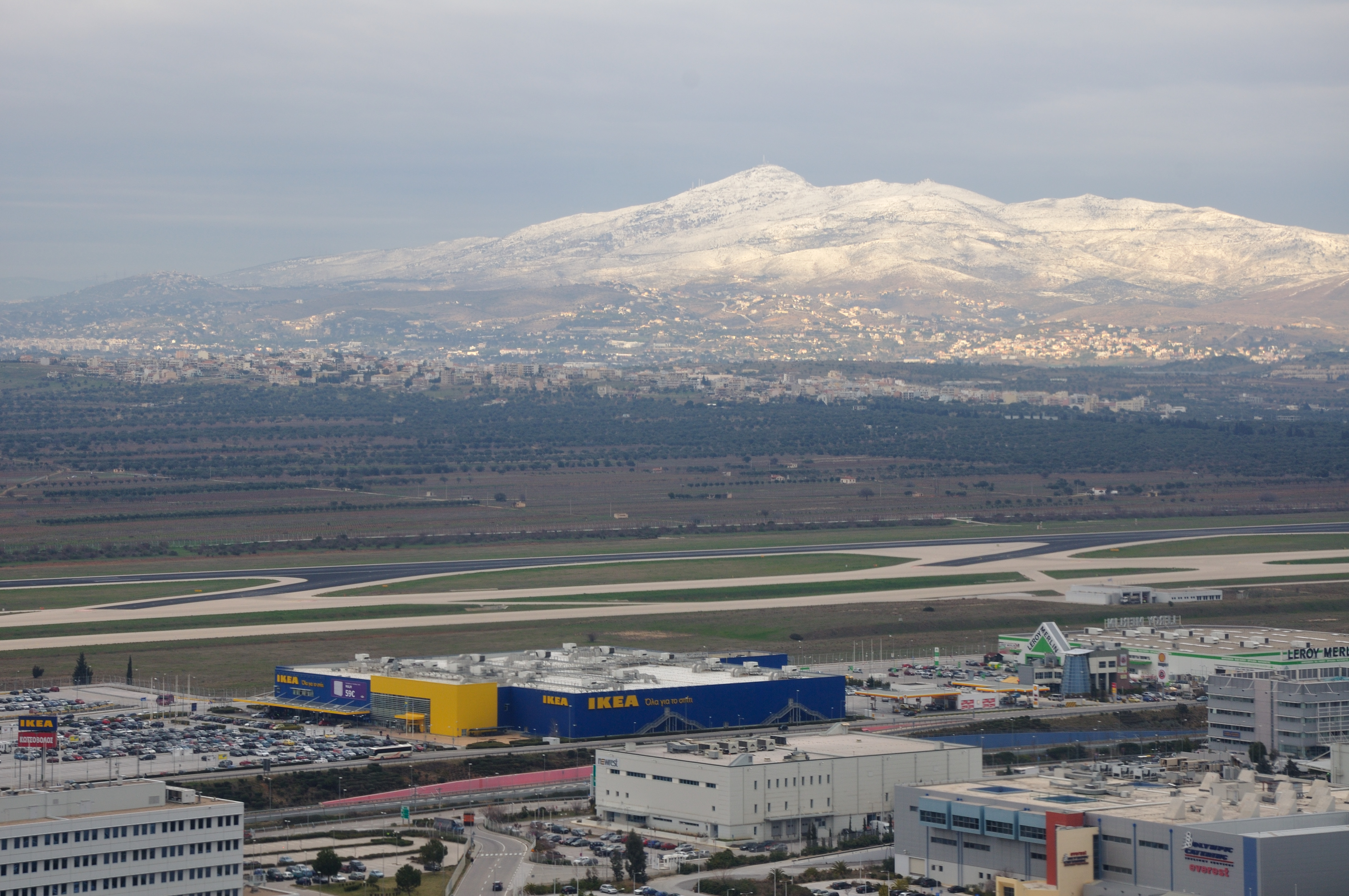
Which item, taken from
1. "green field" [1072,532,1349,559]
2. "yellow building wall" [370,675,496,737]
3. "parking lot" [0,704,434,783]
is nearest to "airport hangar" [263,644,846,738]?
Answer: "yellow building wall" [370,675,496,737]

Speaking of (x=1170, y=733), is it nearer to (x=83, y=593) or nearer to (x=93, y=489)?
(x=83, y=593)

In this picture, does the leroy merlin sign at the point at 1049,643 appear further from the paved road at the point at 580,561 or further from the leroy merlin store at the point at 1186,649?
the paved road at the point at 580,561

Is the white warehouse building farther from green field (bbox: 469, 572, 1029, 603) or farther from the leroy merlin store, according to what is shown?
green field (bbox: 469, 572, 1029, 603)

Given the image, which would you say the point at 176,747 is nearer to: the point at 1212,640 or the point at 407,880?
the point at 407,880

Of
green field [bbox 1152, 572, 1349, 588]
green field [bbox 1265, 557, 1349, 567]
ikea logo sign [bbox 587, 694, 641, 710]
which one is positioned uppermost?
green field [bbox 1265, 557, 1349, 567]

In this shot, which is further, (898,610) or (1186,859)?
(898,610)

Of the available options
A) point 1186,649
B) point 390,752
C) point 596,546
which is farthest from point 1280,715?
point 596,546

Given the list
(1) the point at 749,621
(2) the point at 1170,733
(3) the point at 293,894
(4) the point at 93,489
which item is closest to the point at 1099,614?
(1) the point at 749,621
